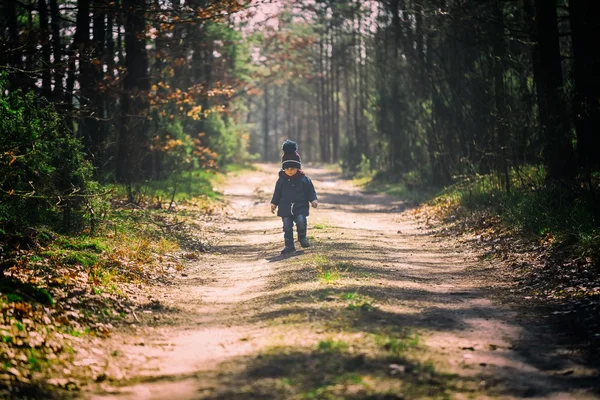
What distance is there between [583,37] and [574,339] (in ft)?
30.8

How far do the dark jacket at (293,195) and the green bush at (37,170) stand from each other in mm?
3384

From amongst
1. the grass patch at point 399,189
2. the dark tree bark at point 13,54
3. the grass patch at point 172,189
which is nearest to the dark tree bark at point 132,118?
the grass patch at point 172,189

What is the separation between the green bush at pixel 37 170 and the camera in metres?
9.59

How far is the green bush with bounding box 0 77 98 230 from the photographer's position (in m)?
9.59

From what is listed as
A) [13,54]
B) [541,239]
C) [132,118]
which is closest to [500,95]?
[541,239]

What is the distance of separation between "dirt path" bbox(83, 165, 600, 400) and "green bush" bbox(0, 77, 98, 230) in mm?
2350

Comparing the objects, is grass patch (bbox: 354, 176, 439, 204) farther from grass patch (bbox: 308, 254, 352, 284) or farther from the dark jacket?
grass patch (bbox: 308, 254, 352, 284)

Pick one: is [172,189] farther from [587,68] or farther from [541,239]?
[541,239]

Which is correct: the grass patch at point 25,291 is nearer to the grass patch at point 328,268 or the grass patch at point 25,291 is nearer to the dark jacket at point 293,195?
the grass patch at point 328,268

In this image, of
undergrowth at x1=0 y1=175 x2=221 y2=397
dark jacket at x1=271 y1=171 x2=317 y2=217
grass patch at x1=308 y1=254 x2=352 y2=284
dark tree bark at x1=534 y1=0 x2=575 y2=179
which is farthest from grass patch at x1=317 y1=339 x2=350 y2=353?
dark tree bark at x1=534 y1=0 x2=575 y2=179

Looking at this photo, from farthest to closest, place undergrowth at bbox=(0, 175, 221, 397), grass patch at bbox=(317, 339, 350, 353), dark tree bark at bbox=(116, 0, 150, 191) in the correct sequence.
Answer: dark tree bark at bbox=(116, 0, 150, 191) < undergrowth at bbox=(0, 175, 221, 397) < grass patch at bbox=(317, 339, 350, 353)

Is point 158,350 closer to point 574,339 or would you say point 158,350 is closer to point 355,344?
point 355,344

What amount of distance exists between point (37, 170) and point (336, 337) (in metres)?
6.25

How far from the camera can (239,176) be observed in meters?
42.4
